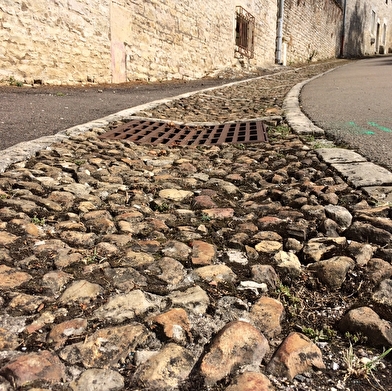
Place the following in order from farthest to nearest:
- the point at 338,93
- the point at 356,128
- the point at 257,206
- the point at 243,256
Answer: the point at 338,93
the point at 356,128
the point at 257,206
the point at 243,256

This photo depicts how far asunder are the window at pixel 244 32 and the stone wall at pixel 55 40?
22.9ft

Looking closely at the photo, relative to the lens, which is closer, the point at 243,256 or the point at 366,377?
the point at 366,377

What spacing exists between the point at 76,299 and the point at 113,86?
7421 mm

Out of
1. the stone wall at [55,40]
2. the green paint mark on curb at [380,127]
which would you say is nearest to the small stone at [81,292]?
the green paint mark on curb at [380,127]

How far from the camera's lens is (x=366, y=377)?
3.40ft

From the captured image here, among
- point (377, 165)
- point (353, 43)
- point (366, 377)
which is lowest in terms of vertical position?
point (366, 377)

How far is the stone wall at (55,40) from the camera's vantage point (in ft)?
20.9

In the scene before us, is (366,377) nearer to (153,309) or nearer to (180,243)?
(153,309)

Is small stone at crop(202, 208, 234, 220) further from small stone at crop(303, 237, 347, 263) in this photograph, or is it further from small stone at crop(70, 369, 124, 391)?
small stone at crop(70, 369, 124, 391)

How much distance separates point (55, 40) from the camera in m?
7.12

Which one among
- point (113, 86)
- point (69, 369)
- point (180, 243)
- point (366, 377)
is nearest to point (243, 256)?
point (180, 243)

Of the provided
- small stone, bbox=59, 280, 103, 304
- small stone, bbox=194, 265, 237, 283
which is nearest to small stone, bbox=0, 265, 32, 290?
small stone, bbox=59, 280, 103, 304

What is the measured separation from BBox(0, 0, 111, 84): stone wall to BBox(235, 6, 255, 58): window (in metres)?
6.97

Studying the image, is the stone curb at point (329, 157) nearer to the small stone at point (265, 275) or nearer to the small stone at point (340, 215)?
the small stone at point (340, 215)
